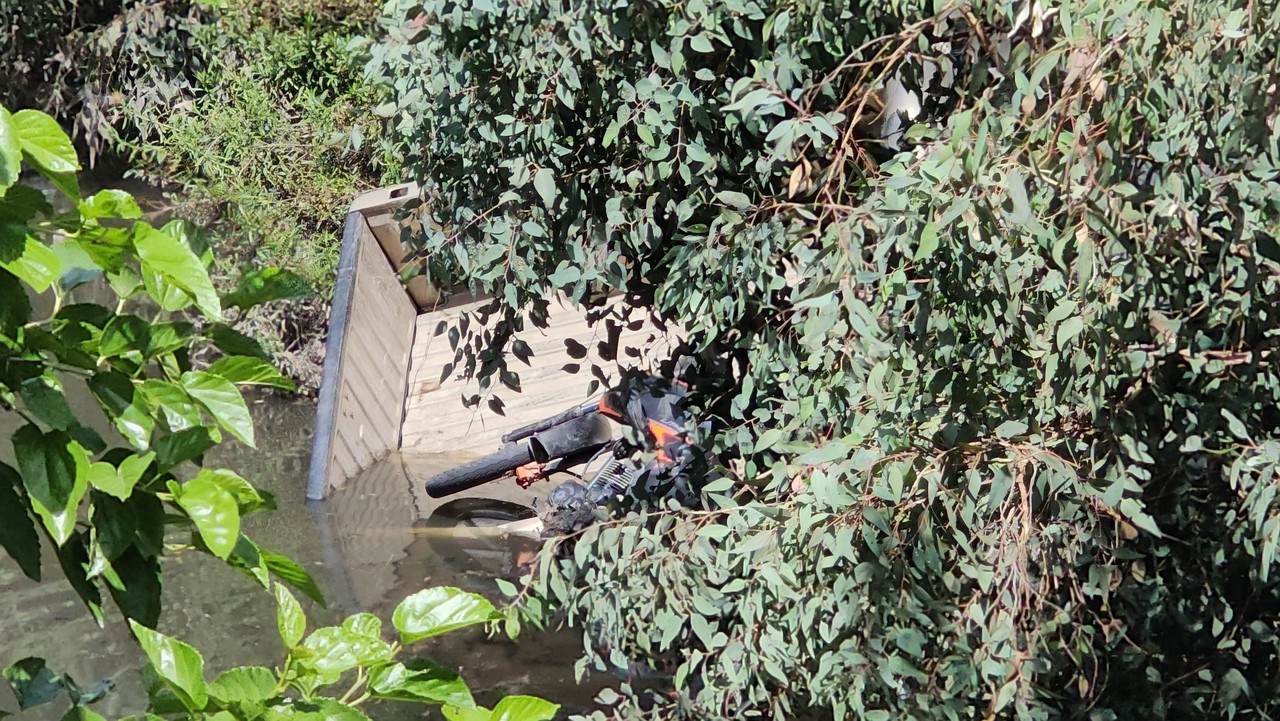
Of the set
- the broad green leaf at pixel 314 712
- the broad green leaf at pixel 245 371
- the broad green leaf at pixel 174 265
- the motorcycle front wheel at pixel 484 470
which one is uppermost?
the broad green leaf at pixel 174 265

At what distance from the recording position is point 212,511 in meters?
1.12

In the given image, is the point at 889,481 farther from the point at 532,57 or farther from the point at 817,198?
the point at 532,57

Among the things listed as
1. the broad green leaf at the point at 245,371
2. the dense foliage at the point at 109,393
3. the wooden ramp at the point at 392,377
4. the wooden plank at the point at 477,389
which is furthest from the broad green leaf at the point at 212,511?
the wooden plank at the point at 477,389

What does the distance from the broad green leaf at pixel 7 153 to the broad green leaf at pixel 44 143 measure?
5 cm

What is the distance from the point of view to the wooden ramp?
7.62 metres

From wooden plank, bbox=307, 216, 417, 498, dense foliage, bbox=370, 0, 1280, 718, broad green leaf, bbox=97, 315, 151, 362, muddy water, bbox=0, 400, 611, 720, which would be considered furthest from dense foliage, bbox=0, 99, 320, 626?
wooden plank, bbox=307, 216, 417, 498

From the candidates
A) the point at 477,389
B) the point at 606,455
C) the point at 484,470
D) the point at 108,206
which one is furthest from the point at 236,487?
the point at 477,389

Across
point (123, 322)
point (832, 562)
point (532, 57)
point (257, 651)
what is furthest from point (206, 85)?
point (123, 322)

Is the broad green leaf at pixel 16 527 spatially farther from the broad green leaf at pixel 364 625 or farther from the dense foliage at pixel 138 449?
Answer: the broad green leaf at pixel 364 625

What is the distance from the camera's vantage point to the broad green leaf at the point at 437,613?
4.03 feet

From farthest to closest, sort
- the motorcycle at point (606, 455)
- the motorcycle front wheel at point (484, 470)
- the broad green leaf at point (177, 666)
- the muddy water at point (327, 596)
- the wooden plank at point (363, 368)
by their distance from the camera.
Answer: the wooden plank at point (363, 368)
the motorcycle front wheel at point (484, 470)
the muddy water at point (327, 596)
the motorcycle at point (606, 455)
the broad green leaf at point (177, 666)

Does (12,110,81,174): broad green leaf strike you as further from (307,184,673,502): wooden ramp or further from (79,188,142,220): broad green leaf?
(307,184,673,502): wooden ramp

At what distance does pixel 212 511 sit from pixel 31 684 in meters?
0.28

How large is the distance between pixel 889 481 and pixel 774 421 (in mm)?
1223
